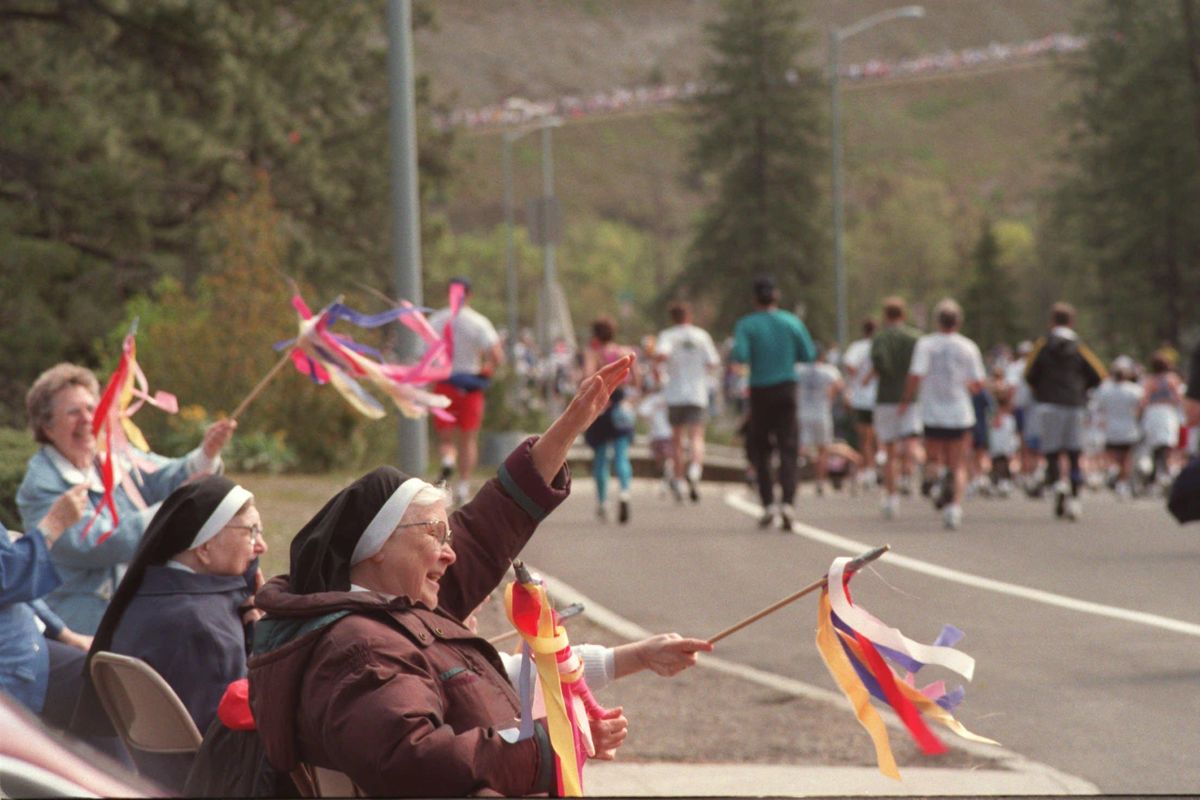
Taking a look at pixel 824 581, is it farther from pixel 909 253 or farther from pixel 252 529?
pixel 909 253

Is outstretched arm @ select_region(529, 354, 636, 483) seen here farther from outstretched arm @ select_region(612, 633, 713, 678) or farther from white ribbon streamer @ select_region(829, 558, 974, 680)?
white ribbon streamer @ select_region(829, 558, 974, 680)

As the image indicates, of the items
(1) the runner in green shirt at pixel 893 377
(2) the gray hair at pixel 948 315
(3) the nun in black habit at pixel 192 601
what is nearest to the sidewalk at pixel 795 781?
(3) the nun in black habit at pixel 192 601

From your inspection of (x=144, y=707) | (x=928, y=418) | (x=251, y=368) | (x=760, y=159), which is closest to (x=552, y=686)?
(x=144, y=707)

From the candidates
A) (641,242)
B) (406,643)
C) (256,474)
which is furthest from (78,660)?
(641,242)

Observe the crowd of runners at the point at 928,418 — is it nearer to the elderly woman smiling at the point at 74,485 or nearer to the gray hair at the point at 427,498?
the elderly woman smiling at the point at 74,485

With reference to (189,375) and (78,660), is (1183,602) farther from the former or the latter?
(189,375)

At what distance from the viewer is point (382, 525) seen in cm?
358

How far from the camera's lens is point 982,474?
22516 mm

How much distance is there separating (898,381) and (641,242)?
114m

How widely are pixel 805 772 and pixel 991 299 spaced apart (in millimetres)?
69261

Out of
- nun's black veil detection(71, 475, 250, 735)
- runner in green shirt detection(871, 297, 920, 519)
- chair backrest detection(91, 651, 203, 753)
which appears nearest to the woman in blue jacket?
nun's black veil detection(71, 475, 250, 735)

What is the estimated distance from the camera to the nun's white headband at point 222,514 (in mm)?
4820

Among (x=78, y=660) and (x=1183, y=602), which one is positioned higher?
(x=78, y=660)

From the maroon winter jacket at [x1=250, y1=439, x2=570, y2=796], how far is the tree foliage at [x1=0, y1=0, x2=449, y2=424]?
18.2 meters
